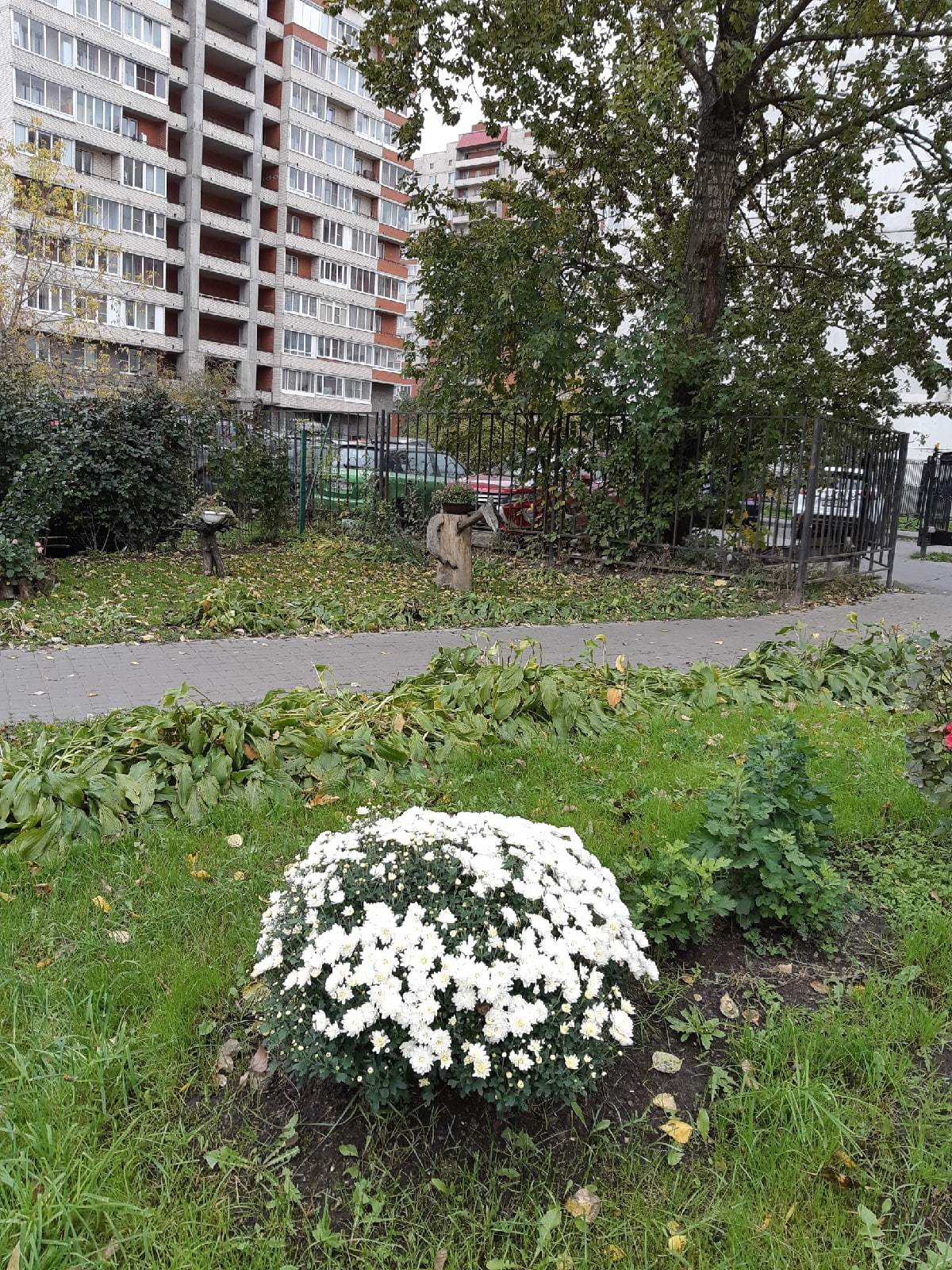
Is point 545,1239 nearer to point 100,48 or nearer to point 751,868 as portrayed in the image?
point 751,868

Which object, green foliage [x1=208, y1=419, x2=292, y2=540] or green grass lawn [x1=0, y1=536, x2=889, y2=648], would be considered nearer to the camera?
green grass lawn [x1=0, y1=536, x2=889, y2=648]

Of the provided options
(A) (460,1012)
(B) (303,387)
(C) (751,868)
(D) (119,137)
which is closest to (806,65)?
(C) (751,868)

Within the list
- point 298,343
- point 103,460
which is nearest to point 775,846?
point 103,460

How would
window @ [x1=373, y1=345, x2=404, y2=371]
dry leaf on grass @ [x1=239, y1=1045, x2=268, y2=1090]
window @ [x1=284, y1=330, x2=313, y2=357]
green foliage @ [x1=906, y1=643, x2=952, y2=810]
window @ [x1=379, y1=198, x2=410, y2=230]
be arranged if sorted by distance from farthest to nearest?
window @ [x1=373, y1=345, x2=404, y2=371]
window @ [x1=379, y1=198, x2=410, y2=230]
window @ [x1=284, y1=330, x2=313, y2=357]
green foliage @ [x1=906, y1=643, x2=952, y2=810]
dry leaf on grass @ [x1=239, y1=1045, x2=268, y2=1090]

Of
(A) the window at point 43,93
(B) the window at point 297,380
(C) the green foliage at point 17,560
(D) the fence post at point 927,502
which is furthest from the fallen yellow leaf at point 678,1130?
(B) the window at point 297,380

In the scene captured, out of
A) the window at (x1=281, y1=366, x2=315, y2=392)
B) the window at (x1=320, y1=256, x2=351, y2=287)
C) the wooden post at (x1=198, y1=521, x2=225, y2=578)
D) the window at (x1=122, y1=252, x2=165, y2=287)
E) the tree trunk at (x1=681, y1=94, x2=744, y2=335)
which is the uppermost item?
the window at (x1=320, y1=256, x2=351, y2=287)

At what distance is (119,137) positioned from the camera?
4900cm

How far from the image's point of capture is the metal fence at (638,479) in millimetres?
12406

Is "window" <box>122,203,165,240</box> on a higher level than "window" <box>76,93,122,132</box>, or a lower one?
lower

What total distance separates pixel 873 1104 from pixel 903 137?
16.1 metres

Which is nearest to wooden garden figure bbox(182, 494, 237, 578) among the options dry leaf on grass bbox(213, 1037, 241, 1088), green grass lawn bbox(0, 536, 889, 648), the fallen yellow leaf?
green grass lawn bbox(0, 536, 889, 648)

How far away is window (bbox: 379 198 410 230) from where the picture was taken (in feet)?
228

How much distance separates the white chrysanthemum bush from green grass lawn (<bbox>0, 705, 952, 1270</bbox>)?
0.17 meters

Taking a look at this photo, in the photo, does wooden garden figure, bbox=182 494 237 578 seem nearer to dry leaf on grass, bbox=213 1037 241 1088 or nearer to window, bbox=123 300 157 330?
dry leaf on grass, bbox=213 1037 241 1088
